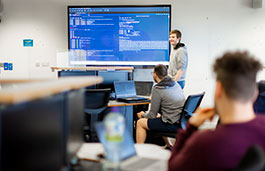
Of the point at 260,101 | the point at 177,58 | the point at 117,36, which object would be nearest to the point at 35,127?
the point at 260,101

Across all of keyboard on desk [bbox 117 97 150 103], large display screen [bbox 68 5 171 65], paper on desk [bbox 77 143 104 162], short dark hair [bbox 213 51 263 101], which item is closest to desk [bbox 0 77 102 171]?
paper on desk [bbox 77 143 104 162]

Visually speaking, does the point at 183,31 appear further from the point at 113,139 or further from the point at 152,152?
the point at 113,139

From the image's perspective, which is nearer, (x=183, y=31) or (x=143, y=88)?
(x=143, y=88)

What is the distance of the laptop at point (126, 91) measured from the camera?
397 cm

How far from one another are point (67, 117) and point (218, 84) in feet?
2.07

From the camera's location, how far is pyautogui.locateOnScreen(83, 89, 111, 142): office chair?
3.36 meters

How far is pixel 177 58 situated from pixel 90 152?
10.6 ft

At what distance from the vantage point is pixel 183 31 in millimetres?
5324

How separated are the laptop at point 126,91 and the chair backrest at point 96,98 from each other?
0.51m

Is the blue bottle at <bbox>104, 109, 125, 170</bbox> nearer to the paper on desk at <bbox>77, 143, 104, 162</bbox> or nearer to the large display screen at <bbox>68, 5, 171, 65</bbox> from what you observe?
the paper on desk at <bbox>77, 143, 104, 162</bbox>

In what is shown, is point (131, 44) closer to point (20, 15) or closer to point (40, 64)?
point (40, 64)

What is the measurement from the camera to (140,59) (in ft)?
17.3

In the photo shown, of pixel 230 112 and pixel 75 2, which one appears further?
pixel 75 2

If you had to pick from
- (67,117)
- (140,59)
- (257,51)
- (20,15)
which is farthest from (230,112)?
(20,15)
